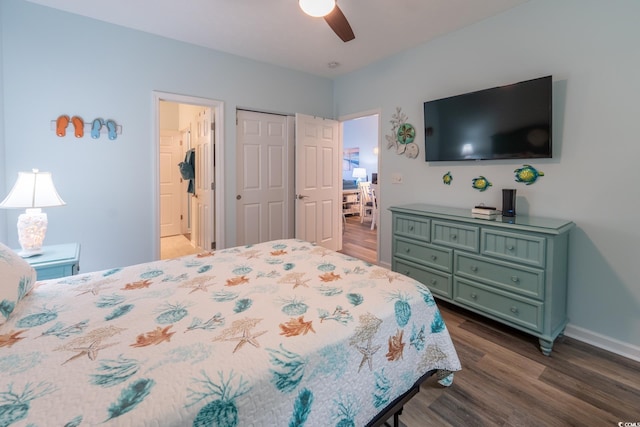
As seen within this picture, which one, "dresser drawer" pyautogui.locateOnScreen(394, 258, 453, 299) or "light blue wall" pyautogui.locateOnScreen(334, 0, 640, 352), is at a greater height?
"light blue wall" pyautogui.locateOnScreen(334, 0, 640, 352)

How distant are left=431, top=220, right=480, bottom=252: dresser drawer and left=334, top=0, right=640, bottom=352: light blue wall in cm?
52

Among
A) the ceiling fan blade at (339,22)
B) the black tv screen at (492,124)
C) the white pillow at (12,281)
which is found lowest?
the white pillow at (12,281)

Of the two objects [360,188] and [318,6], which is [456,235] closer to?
[318,6]

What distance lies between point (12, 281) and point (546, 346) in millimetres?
2937

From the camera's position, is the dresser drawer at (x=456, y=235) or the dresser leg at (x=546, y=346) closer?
the dresser leg at (x=546, y=346)

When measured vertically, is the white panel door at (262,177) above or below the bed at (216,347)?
above

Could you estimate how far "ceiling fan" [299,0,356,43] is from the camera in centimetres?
182

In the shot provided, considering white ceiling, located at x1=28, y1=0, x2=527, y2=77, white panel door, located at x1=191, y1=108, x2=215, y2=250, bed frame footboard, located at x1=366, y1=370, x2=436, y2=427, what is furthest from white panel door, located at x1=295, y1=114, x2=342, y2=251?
bed frame footboard, located at x1=366, y1=370, x2=436, y2=427

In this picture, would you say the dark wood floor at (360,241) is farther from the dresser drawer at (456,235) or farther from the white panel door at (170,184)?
the white panel door at (170,184)

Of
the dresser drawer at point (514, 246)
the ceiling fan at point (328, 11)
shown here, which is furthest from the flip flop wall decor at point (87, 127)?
the dresser drawer at point (514, 246)

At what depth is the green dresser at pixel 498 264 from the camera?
204cm

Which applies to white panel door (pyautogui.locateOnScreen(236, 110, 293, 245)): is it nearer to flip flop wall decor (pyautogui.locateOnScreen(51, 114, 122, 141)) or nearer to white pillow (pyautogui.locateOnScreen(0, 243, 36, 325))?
flip flop wall decor (pyautogui.locateOnScreen(51, 114, 122, 141))

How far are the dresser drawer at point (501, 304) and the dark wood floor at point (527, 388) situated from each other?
0.18 m

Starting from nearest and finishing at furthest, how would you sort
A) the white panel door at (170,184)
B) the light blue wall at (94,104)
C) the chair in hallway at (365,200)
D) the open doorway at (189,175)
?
the light blue wall at (94,104)
the open doorway at (189,175)
the white panel door at (170,184)
the chair in hallway at (365,200)
